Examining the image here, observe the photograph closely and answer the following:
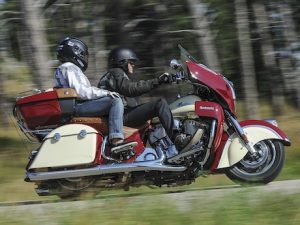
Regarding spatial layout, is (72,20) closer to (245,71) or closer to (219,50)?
(245,71)

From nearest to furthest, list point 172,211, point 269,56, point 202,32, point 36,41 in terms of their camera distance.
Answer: point 172,211, point 36,41, point 202,32, point 269,56

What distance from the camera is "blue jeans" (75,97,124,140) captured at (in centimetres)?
657

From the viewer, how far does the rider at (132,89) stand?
6.63 metres

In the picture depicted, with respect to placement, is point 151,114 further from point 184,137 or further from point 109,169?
point 109,169

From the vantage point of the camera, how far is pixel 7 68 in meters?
18.3

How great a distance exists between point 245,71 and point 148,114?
816cm

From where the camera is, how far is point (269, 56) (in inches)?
762

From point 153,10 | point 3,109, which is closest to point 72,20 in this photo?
point 153,10

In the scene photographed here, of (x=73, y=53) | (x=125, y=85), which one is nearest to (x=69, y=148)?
(x=125, y=85)

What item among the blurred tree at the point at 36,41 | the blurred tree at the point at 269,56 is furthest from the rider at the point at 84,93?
the blurred tree at the point at 269,56

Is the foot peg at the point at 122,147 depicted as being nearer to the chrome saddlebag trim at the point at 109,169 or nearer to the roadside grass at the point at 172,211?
the chrome saddlebag trim at the point at 109,169

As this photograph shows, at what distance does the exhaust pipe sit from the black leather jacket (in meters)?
0.74

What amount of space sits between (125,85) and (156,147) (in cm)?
76

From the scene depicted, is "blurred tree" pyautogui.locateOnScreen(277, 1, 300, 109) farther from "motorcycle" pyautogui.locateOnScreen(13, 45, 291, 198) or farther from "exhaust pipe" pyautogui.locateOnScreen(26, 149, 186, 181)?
"exhaust pipe" pyautogui.locateOnScreen(26, 149, 186, 181)
